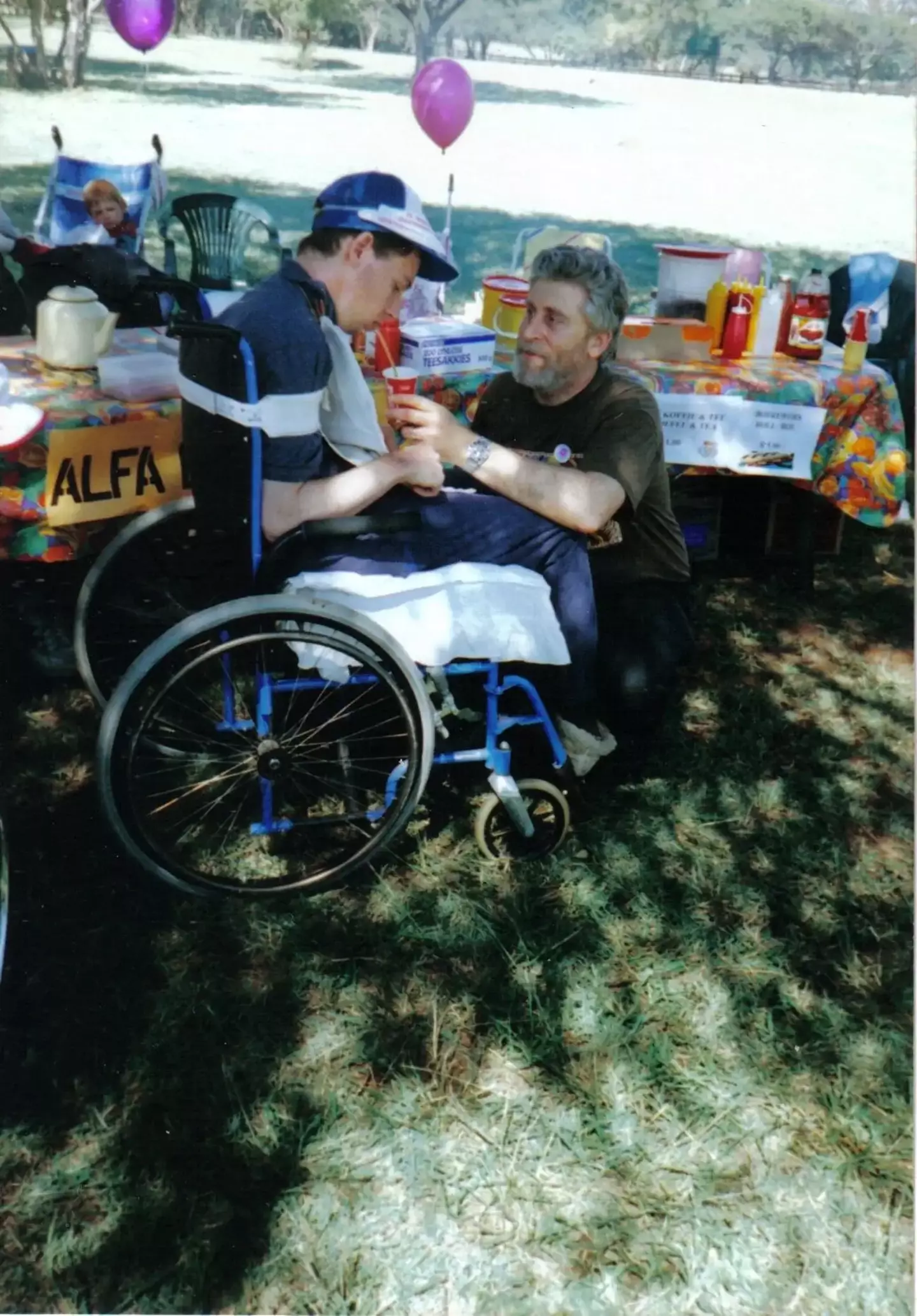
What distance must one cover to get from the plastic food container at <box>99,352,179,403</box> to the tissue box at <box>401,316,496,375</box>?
2.31 feet

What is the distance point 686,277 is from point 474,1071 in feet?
8.20

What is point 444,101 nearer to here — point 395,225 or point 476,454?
point 395,225

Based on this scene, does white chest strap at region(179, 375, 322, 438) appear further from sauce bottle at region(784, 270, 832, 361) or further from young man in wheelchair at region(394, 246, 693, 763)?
sauce bottle at region(784, 270, 832, 361)

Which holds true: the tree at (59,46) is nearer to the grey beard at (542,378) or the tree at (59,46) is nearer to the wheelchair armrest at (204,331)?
the wheelchair armrest at (204,331)

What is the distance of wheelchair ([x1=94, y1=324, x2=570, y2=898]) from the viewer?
1.98 m

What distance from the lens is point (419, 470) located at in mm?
2162

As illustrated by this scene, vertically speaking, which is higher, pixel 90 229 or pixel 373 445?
pixel 90 229

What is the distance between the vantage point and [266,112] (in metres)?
2.38

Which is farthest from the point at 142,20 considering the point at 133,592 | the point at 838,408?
the point at 838,408

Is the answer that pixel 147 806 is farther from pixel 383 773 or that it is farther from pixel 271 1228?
pixel 271 1228

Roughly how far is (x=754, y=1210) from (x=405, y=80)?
2.22 m

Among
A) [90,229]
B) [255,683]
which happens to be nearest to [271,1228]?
[255,683]

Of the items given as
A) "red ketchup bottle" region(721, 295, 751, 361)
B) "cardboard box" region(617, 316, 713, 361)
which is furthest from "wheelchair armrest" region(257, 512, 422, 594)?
"red ketchup bottle" region(721, 295, 751, 361)

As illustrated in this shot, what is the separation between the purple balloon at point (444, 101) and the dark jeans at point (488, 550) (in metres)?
0.78
